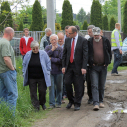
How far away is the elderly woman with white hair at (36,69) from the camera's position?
759 centimetres

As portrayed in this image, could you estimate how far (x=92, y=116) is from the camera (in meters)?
6.85

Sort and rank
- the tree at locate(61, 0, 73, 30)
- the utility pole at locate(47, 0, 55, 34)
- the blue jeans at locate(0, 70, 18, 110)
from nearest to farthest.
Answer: the blue jeans at locate(0, 70, 18, 110), the utility pole at locate(47, 0, 55, 34), the tree at locate(61, 0, 73, 30)

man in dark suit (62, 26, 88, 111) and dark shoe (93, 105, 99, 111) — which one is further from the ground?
man in dark suit (62, 26, 88, 111)

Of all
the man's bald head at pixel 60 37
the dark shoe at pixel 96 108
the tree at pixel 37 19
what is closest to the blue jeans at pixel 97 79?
the dark shoe at pixel 96 108

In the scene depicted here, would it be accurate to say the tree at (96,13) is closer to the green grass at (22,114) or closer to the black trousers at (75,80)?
the green grass at (22,114)

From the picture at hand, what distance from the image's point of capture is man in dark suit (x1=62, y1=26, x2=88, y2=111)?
7.55m

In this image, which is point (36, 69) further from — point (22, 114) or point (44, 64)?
point (22, 114)

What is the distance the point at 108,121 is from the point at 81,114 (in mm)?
920

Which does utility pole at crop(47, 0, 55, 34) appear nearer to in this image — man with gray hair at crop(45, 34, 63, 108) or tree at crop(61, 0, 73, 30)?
man with gray hair at crop(45, 34, 63, 108)

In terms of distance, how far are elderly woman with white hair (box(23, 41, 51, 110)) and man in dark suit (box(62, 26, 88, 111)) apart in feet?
1.56

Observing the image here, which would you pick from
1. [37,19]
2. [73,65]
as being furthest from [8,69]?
[37,19]

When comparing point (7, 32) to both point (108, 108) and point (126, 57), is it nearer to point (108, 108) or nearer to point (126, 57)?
point (108, 108)

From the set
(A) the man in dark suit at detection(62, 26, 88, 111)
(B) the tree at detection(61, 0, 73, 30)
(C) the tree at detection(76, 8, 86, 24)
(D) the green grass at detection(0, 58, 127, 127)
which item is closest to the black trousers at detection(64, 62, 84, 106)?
(A) the man in dark suit at detection(62, 26, 88, 111)

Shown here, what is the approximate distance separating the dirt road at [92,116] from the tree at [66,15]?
2655 cm
